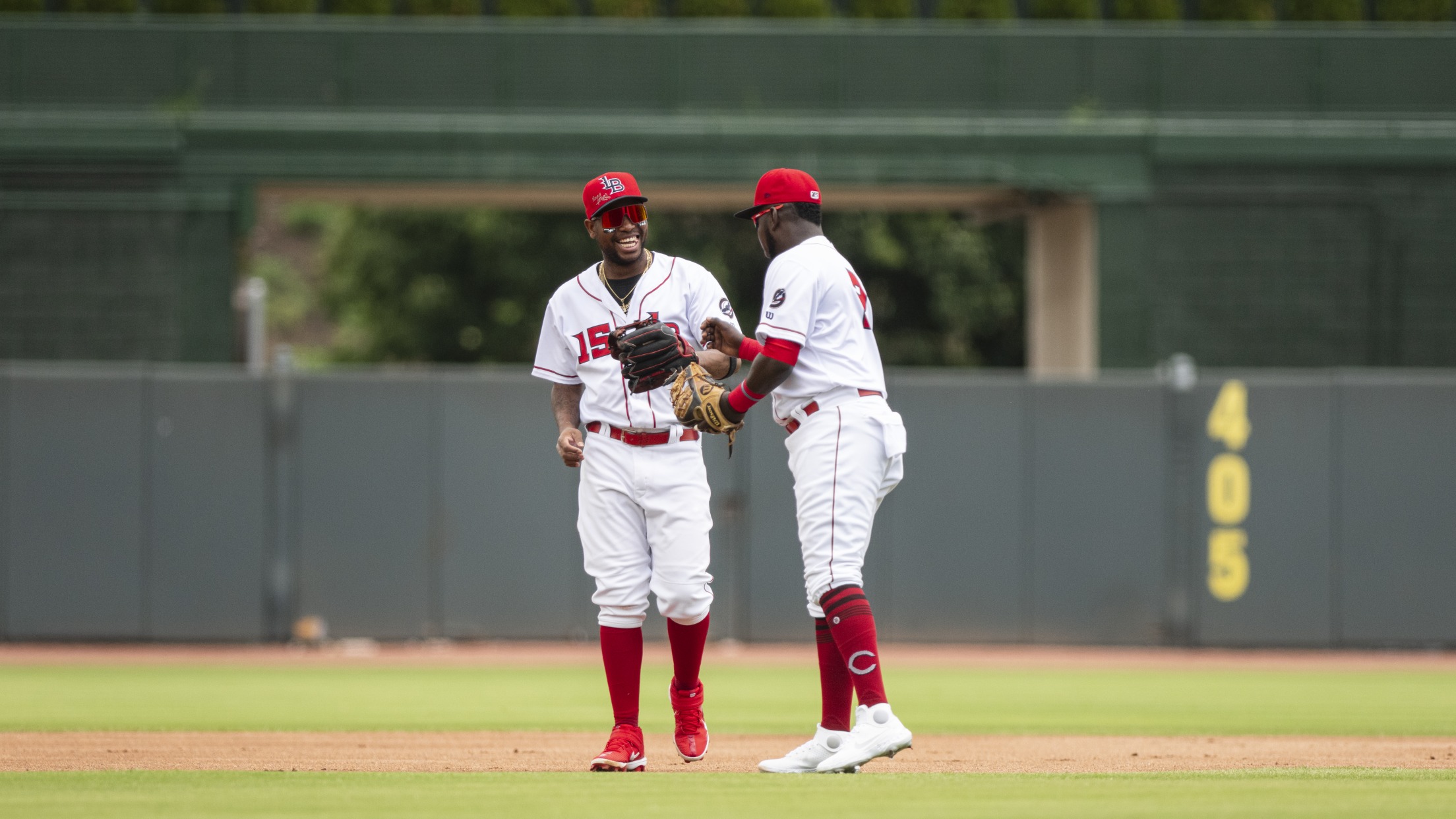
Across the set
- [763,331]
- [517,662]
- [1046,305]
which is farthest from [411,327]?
[763,331]

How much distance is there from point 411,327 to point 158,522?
50.3 feet

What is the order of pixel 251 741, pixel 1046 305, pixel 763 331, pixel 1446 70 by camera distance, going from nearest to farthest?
pixel 763 331, pixel 251 741, pixel 1446 70, pixel 1046 305

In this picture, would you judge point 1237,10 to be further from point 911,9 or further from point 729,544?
point 729,544

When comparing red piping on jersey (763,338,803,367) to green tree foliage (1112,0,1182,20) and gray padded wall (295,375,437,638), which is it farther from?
green tree foliage (1112,0,1182,20)

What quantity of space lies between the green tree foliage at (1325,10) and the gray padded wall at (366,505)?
441 inches

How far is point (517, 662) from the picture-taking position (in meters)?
12.2

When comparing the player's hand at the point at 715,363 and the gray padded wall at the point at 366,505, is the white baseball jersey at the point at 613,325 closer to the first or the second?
the player's hand at the point at 715,363

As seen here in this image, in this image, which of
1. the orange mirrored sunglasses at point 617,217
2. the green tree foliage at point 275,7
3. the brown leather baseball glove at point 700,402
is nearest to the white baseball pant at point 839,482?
the brown leather baseball glove at point 700,402

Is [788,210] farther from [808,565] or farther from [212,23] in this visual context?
[212,23]

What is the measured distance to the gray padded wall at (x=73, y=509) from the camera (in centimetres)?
1297

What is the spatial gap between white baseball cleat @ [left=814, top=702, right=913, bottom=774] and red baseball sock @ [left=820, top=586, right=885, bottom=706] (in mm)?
54

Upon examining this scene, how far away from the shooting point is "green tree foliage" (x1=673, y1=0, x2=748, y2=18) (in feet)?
58.0

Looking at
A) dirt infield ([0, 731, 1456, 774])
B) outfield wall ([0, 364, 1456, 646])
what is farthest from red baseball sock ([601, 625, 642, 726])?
outfield wall ([0, 364, 1456, 646])

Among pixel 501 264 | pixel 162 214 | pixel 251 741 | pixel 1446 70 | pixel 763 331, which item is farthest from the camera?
pixel 501 264
